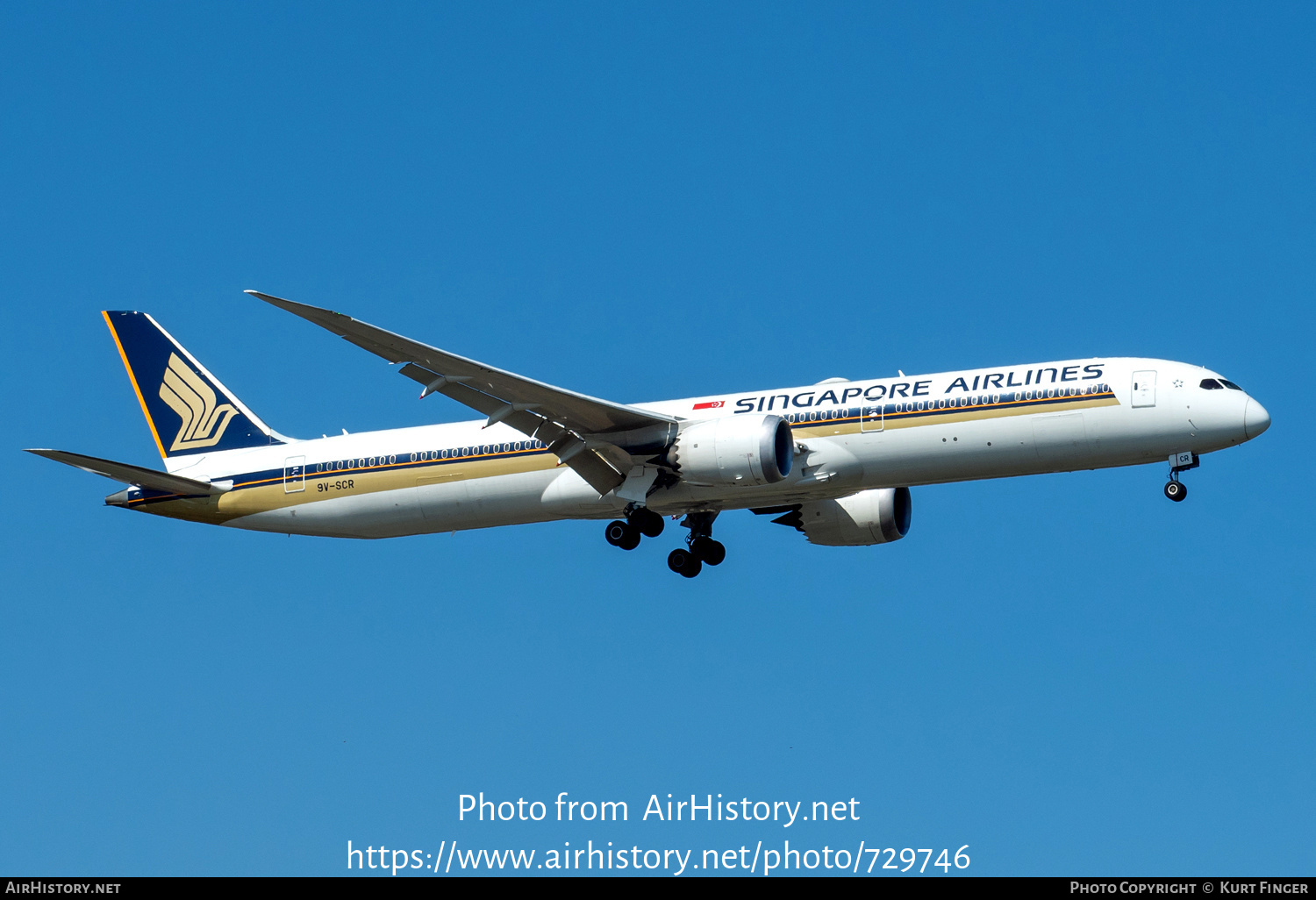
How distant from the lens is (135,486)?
42531mm

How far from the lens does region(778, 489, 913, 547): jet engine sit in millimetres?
42500

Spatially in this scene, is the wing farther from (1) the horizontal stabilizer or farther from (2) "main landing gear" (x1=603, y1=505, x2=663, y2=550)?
(1) the horizontal stabilizer

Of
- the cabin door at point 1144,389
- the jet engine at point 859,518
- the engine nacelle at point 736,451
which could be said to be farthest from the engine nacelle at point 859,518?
the cabin door at point 1144,389

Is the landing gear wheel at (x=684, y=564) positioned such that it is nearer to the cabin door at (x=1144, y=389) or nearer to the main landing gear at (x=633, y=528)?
the main landing gear at (x=633, y=528)

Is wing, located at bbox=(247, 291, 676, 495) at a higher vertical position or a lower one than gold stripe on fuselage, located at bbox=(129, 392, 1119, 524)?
lower

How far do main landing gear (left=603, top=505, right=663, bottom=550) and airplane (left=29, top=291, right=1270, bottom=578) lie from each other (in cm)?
4

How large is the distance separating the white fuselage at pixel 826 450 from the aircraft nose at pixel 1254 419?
0.04 meters

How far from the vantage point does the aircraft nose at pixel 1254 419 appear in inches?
1403

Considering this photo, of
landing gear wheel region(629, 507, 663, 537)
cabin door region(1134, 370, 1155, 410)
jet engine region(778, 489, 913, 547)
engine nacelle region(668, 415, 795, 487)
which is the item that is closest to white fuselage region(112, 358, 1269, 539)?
cabin door region(1134, 370, 1155, 410)

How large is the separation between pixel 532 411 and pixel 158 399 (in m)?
14.1
